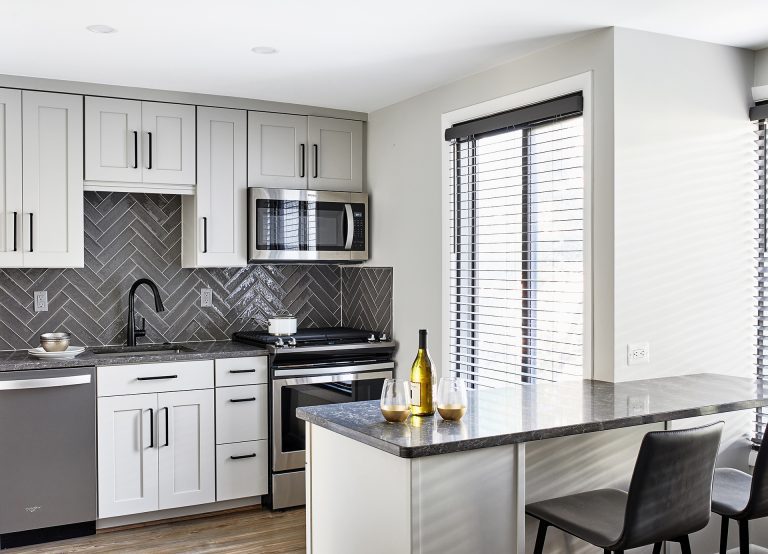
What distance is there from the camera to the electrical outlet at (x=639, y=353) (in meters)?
3.34

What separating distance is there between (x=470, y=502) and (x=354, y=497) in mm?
398

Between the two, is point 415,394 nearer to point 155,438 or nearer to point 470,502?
point 470,502

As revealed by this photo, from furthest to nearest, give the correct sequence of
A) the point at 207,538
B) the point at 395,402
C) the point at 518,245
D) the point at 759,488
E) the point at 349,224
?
the point at 349,224, the point at 207,538, the point at 518,245, the point at 759,488, the point at 395,402

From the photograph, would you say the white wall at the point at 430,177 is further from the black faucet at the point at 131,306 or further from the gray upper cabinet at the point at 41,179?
the gray upper cabinet at the point at 41,179

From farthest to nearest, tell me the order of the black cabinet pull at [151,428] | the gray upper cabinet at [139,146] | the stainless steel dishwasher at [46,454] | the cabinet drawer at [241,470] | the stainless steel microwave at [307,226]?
the stainless steel microwave at [307,226] → the cabinet drawer at [241,470] → the gray upper cabinet at [139,146] → the black cabinet pull at [151,428] → the stainless steel dishwasher at [46,454]

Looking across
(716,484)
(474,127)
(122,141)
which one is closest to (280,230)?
(122,141)

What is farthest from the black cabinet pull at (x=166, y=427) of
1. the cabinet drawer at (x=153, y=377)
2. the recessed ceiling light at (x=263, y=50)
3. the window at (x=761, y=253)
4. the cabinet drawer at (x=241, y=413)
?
the window at (x=761, y=253)

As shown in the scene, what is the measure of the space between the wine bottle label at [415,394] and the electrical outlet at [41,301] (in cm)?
275

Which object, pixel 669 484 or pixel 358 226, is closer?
pixel 669 484

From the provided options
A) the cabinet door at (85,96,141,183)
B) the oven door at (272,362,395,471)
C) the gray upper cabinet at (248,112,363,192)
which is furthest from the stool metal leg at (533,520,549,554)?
the cabinet door at (85,96,141,183)

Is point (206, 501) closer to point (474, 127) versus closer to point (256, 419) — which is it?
point (256, 419)

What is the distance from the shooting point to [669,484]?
92.7 inches

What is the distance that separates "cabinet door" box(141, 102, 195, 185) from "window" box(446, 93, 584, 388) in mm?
1508

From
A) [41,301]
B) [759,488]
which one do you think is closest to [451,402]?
[759,488]
